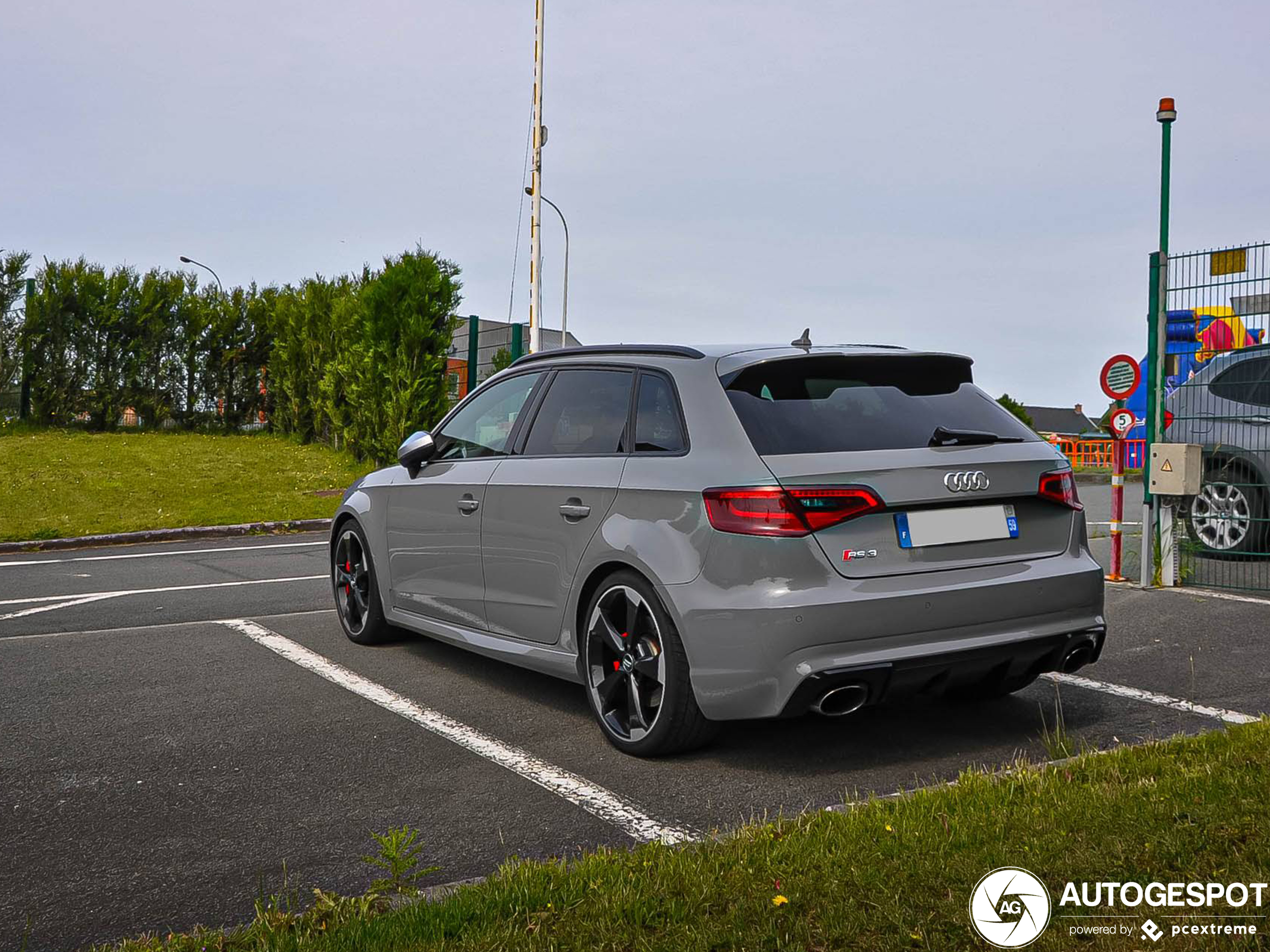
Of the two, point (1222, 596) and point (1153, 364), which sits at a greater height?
point (1153, 364)

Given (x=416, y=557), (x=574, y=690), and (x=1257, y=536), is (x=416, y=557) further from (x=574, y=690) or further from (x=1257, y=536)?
(x=1257, y=536)

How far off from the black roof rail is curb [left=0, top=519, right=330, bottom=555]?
9513 mm

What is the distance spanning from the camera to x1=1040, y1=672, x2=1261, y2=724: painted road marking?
492 centimetres

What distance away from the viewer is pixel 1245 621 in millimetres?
7223

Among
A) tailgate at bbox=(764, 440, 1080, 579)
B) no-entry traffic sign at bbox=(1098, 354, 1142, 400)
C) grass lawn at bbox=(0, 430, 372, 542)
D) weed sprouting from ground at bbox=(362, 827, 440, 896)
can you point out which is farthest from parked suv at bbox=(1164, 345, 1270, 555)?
grass lawn at bbox=(0, 430, 372, 542)

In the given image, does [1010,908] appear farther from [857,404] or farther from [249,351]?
[249,351]

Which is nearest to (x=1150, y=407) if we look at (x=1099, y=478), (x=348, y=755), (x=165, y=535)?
(x=348, y=755)

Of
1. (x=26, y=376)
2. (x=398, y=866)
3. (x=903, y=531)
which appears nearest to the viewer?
(x=398, y=866)

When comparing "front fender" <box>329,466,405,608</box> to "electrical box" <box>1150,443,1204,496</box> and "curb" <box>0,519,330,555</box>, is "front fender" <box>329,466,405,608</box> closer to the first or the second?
"electrical box" <box>1150,443,1204,496</box>

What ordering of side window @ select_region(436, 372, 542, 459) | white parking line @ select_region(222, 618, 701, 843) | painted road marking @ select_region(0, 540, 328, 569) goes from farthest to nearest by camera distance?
painted road marking @ select_region(0, 540, 328, 569)
side window @ select_region(436, 372, 542, 459)
white parking line @ select_region(222, 618, 701, 843)

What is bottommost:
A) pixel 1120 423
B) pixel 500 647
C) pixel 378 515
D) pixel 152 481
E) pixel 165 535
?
pixel 165 535

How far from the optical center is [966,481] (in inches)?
169

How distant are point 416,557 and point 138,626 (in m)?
2.64

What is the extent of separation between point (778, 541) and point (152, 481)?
16.2 m
